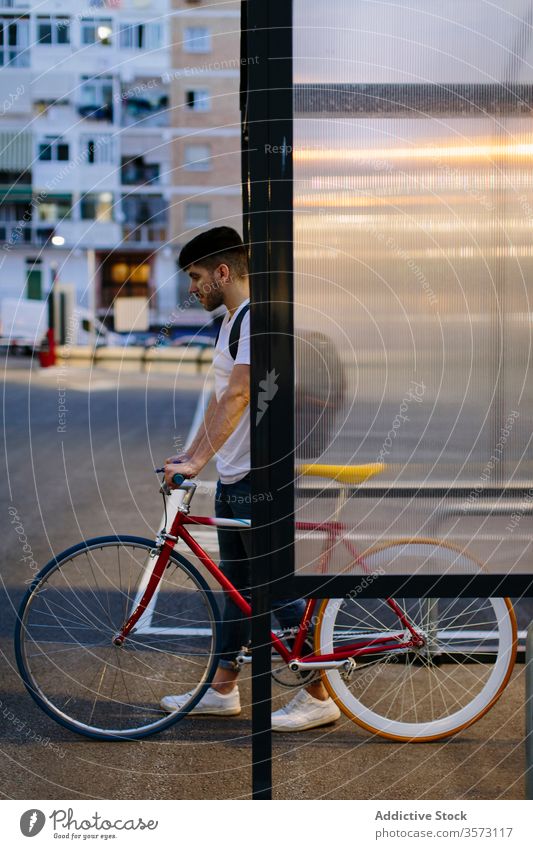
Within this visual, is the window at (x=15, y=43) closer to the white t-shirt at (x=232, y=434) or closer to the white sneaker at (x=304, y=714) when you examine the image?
the white t-shirt at (x=232, y=434)

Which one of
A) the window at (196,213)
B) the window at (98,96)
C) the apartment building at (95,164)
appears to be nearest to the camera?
the apartment building at (95,164)

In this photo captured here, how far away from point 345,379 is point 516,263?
23.5 inches

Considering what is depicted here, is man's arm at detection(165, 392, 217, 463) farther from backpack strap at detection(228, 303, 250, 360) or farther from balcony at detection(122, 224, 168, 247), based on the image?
balcony at detection(122, 224, 168, 247)

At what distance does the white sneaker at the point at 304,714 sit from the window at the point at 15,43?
63.3 meters

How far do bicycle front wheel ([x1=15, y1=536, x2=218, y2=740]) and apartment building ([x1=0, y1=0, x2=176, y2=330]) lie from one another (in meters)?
51.6

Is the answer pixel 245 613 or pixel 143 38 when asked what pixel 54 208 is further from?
pixel 245 613

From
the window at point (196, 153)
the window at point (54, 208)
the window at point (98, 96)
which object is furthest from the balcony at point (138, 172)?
the window at point (54, 208)

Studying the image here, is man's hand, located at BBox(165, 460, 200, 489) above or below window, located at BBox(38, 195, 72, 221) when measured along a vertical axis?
below

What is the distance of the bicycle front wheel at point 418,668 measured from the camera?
4352mm

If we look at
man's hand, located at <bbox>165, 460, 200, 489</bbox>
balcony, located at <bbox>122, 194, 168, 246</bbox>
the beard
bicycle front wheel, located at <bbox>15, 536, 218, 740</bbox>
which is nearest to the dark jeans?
bicycle front wheel, located at <bbox>15, 536, 218, 740</bbox>

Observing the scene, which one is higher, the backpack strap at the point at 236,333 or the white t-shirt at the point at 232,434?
the backpack strap at the point at 236,333

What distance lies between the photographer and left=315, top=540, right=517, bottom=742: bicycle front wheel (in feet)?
14.3

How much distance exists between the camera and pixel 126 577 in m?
6.74

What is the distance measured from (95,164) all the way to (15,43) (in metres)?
13.8
